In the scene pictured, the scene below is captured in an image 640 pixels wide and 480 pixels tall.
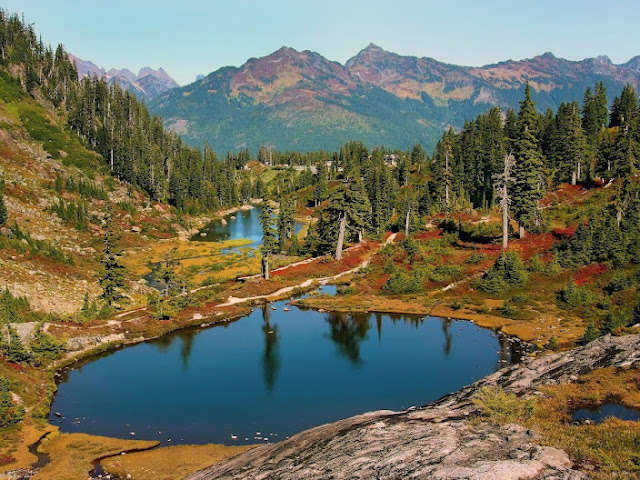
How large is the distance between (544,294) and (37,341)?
180 feet

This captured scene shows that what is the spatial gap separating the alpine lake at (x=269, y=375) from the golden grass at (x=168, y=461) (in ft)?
5.70

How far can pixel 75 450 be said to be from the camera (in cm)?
3088

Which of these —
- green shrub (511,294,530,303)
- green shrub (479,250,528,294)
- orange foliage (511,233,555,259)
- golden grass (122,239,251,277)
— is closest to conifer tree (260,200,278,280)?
golden grass (122,239,251,277)

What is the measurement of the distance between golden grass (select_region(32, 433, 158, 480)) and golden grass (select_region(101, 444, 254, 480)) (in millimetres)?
1070

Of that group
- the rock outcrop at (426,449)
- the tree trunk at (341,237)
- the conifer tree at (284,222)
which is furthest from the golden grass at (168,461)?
the conifer tree at (284,222)

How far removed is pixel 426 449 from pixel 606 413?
8500 mm

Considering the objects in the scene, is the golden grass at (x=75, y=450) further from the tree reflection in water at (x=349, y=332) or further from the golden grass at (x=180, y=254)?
Result: the golden grass at (x=180, y=254)

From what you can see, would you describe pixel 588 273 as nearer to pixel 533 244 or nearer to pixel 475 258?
pixel 533 244

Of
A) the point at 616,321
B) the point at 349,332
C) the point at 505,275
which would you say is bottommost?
the point at 349,332

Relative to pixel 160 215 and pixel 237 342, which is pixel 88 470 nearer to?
pixel 237 342

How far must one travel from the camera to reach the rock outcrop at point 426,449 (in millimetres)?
15039

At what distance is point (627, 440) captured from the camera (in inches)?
634

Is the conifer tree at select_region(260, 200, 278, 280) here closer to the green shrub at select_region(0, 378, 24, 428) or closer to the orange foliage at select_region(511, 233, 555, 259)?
the orange foliage at select_region(511, 233, 555, 259)

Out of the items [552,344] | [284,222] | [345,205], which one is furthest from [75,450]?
[284,222]
